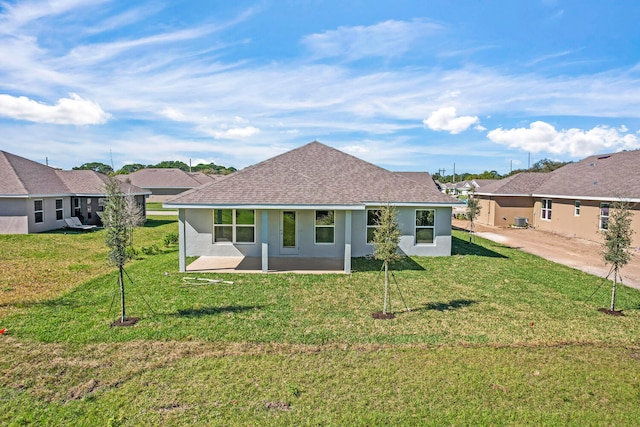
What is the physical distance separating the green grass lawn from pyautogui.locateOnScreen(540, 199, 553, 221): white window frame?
1666 centimetres

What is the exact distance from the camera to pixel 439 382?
5.91 meters

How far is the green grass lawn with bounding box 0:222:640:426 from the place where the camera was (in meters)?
5.17

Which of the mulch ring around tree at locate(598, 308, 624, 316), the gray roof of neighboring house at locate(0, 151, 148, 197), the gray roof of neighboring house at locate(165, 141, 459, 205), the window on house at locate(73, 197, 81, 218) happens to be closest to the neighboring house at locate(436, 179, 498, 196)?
the gray roof of neighboring house at locate(165, 141, 459, 205)

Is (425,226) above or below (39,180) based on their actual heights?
below

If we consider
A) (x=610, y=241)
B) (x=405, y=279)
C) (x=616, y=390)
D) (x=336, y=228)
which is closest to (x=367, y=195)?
(x=336, y=228)

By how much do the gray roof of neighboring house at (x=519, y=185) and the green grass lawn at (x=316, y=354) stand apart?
18721 millimetres

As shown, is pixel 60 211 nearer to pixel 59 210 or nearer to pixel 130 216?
pixel 59 210

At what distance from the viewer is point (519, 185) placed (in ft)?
97.6

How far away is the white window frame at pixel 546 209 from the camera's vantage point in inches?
1048

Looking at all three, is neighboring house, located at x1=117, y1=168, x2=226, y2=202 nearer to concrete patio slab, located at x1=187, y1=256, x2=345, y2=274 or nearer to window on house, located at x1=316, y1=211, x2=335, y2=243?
concrete patio slab, located at x1=187, y1=256, x2=345, y2=274

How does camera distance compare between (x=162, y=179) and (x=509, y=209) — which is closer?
(x=509, y=209)

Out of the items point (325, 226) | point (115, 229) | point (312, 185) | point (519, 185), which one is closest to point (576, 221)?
point (519, 185)

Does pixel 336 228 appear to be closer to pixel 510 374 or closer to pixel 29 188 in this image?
pixel 510 374

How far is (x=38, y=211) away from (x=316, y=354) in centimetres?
2357
